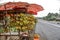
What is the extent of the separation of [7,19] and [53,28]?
71cm

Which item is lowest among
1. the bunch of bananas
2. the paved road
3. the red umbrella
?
the paved road

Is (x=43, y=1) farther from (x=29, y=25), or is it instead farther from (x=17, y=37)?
→ (x=17, y=37)

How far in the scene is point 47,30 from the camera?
3316mm

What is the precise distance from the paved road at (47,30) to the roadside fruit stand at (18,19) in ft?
0.40

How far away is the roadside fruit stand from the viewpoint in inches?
121

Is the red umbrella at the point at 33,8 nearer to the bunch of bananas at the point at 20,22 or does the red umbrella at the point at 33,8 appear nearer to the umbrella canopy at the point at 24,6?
the umbrella canopy at the point at 24,6

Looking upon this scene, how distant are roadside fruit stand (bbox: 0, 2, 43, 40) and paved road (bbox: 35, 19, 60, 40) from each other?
12cm

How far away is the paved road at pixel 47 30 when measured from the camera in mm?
3262

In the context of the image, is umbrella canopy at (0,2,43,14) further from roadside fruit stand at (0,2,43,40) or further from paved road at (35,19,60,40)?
paved road at (35,19,60,40)

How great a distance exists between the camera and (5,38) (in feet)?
10.5

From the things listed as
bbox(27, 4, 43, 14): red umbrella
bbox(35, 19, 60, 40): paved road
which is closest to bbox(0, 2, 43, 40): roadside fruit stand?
bbox(27, 4, 43, 14): red umbrella

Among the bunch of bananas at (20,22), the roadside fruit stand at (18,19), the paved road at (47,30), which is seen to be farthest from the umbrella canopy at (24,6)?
the paved road at (47,30)

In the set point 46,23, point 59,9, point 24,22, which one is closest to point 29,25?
point 24,22

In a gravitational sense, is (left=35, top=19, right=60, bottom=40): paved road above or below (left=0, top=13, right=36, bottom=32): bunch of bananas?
below
